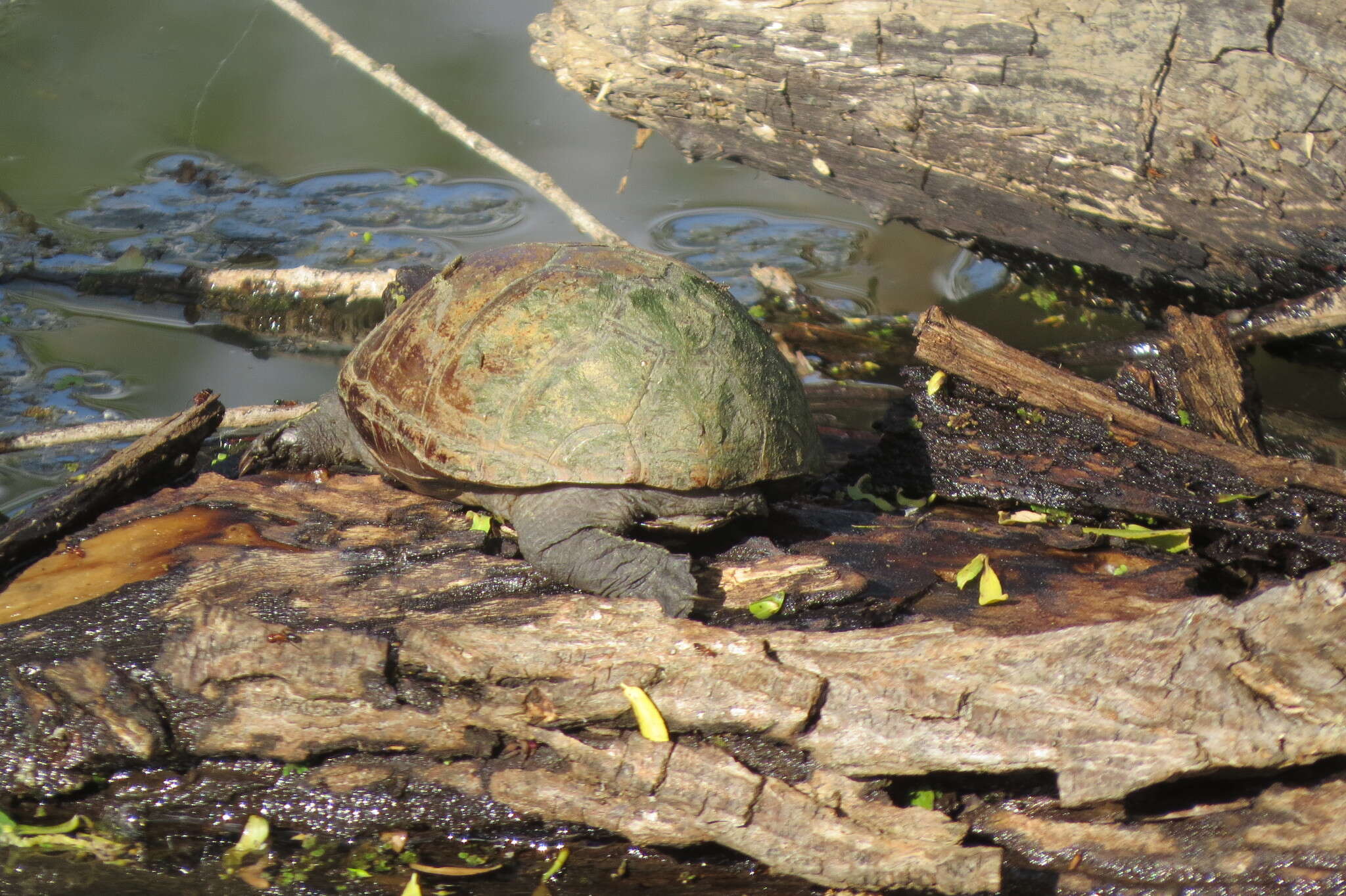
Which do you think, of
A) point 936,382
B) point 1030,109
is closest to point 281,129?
point 1030,109

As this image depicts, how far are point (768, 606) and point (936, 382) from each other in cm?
163

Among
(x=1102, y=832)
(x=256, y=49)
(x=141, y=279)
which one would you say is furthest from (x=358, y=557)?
(x=256, y=49)

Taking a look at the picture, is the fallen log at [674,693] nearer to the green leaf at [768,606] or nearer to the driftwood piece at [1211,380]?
the green leaf at [768,606]

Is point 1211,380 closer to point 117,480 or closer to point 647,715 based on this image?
point 647,715

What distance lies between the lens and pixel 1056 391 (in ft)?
12.7

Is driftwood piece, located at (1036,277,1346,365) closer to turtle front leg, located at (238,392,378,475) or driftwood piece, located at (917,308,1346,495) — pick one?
driftwood piece, located at (917,308,1346,495)

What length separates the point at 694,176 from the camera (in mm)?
7957

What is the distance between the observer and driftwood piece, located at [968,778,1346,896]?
97.0 inches

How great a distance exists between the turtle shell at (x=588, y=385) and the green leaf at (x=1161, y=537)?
1.02m

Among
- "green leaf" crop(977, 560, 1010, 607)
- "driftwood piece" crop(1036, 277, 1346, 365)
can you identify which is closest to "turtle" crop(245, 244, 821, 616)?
"green leaf" crop(977, 560, 1010, 607)

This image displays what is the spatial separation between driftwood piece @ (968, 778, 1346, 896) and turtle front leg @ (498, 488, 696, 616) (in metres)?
1.09

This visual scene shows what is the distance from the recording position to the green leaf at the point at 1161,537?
3.27 meters

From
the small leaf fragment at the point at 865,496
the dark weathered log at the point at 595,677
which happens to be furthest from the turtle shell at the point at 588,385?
the small leaf fragment at the point at 865,496

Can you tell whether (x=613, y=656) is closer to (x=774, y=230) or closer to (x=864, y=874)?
(x=864, y=874)
